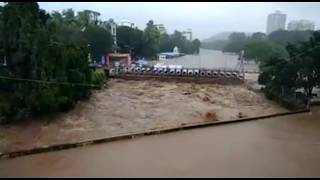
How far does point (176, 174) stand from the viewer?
873 centimetres

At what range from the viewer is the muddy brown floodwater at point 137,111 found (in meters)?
11.7

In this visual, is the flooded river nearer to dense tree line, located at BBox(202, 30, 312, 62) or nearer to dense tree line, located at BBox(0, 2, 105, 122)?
dense tree line, located at BBox(202, 30, 312, 62)

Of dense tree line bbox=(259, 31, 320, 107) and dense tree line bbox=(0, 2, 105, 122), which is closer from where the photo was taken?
dense tree line bbox=(0, 2, 105, 122)

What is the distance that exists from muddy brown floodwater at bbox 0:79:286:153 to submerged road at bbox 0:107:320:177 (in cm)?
104

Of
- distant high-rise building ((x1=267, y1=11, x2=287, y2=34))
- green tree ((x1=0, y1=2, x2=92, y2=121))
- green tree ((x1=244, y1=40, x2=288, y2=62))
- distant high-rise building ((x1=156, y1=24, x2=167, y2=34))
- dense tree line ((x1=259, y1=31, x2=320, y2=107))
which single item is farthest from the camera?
distant high-rise building ((x1=267, y1=11, x2=287, y2=34))

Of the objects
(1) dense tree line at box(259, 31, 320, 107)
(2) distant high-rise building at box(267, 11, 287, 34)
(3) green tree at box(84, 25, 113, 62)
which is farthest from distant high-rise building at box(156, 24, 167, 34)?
(2) distant high-rise building at box(267, 11, 287, 34)

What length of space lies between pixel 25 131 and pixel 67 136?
4.68 ft

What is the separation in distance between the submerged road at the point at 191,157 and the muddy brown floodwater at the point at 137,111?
3.40ft

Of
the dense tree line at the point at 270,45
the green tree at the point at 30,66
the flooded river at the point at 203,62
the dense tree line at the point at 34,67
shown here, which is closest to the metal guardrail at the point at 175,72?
the dense tree line at the point at 270,45

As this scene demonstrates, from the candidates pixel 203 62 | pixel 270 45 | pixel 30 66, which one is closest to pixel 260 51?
pixel 270 45

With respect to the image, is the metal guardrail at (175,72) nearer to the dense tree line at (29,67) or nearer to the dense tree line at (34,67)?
the dense tree line at (34,67)

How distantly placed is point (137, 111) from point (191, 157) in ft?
17.9

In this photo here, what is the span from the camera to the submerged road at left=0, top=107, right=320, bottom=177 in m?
8.95

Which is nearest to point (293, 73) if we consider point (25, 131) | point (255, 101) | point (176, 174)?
point (255, 101)
